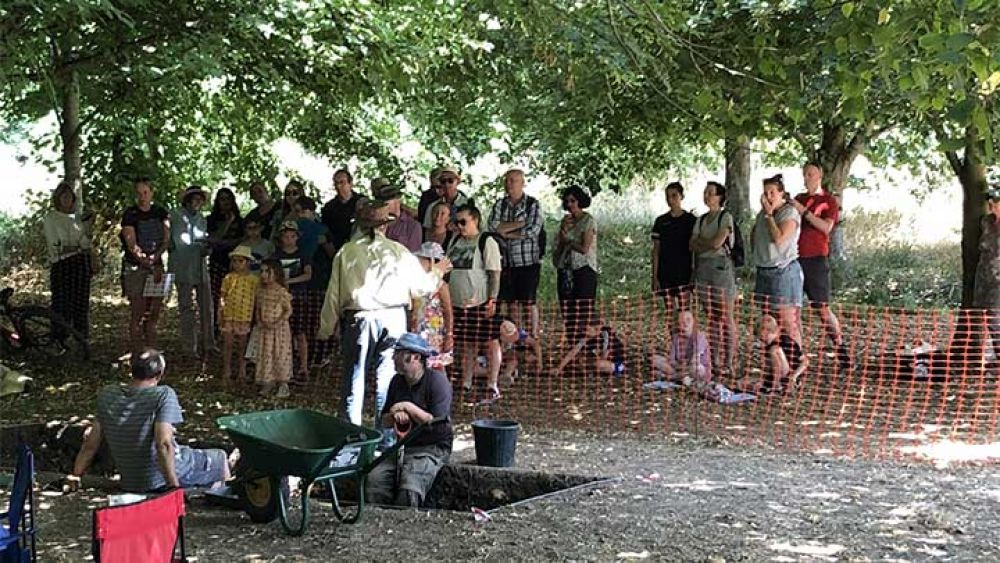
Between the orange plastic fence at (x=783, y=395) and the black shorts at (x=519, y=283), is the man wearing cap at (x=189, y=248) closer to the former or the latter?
the orange plastic fence at (x=783, y=395)

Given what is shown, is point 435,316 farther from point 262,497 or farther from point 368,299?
point 262,497

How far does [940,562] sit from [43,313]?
857 cm

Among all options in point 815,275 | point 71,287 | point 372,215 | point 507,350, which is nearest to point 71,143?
point 71,287

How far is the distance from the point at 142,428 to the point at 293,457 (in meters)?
0.91

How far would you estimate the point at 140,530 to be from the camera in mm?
3877

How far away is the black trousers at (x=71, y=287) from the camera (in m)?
10.5

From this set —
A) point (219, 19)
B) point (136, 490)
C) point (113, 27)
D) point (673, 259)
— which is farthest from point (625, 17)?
point (136, 490)

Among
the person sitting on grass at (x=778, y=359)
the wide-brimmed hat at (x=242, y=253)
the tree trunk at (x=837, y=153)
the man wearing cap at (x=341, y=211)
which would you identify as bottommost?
the person sitting on grass at (x=778, y=359)

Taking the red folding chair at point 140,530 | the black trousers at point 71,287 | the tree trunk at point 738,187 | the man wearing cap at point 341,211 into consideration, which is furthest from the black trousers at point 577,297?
the tree trunk at point 738,187

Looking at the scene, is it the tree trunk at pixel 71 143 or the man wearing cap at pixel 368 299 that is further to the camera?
the tree trunk at pixel 71 143

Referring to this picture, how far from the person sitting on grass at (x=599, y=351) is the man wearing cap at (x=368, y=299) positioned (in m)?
2.74

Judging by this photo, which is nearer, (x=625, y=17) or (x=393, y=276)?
(x=393, y=276)

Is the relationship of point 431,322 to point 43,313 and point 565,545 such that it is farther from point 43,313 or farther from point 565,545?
point 43,313

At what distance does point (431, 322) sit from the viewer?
7863 mm
